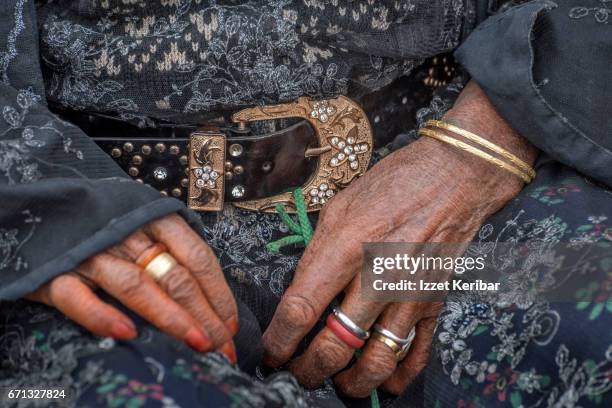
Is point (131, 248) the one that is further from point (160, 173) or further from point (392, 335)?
point (392, 335)

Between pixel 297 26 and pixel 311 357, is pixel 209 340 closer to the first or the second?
pixel 311 357

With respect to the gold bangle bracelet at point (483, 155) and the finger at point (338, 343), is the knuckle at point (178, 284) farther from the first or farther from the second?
the gold bangle bracelet at point (483, 155)

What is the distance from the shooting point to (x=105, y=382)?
62 cm

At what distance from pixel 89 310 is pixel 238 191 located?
0.35 metres

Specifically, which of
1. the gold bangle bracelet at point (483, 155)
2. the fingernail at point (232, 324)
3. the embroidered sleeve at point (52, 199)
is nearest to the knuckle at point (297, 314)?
the fingernail at point (232, 324)

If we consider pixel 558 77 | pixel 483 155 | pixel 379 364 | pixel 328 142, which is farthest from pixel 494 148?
pixel 379 364

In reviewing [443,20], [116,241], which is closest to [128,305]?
[116,241]

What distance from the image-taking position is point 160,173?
3.05 feet

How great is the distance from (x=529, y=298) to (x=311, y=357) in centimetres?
29

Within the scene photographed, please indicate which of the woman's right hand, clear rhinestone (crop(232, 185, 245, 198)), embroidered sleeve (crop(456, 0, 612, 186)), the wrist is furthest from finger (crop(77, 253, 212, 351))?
embroidered sleeve (crop(456, 0, 612, 186))

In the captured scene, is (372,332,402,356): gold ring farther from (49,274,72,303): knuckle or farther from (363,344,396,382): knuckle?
(49,274,72,303): knuckle

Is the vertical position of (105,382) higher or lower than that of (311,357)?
higher

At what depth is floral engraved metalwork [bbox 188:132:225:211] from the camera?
Result: 0.92 metres

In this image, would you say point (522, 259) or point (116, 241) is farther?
point (522, 259)
